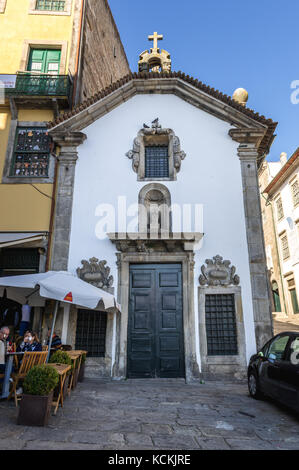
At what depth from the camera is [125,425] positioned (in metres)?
4.23

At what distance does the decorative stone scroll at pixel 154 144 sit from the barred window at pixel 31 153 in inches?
108

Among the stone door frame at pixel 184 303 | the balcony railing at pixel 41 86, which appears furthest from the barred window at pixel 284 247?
the balcony railing at pixel 41 86

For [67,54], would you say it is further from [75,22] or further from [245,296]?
[245,296]

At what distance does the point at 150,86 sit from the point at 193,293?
276 inches

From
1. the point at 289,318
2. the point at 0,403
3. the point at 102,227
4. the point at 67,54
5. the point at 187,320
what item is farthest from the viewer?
the point at 289,318

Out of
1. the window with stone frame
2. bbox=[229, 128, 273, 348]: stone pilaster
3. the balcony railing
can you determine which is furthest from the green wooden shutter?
the window with stone frame

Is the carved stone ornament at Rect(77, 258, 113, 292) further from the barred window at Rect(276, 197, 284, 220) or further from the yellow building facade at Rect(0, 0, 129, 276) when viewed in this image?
the barred window at Rect(276, 197, 284, 220)

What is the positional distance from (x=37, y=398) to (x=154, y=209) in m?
6.06

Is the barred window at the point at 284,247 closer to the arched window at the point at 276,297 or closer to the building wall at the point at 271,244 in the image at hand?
the building wall at the point at 271,244

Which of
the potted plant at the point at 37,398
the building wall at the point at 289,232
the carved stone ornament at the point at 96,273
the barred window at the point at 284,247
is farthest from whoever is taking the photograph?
the barred window at the point at 284,247

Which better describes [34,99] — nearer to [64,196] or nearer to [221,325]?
[64,196]

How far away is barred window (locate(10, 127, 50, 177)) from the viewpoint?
981 cm

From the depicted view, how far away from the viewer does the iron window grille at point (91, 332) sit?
817 centimetres

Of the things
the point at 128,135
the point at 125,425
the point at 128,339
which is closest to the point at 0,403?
the point at 125,425
